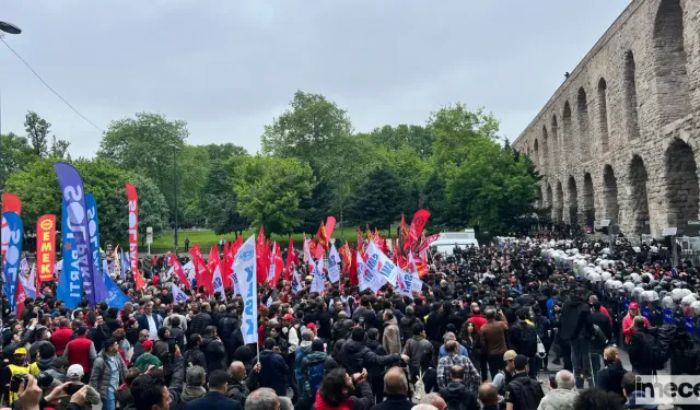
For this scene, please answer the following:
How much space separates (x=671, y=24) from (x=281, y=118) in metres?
43.8

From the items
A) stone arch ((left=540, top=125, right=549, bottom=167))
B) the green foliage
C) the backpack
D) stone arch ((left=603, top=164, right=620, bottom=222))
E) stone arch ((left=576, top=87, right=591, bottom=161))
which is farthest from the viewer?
stone arch ((left=540, top=125, right=549, bottom=167))

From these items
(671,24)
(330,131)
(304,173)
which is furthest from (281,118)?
(671,24)

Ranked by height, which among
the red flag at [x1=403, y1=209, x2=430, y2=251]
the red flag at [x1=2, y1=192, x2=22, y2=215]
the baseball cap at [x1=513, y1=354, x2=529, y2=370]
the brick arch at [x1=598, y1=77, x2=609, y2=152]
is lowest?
the baseball cap at [x1=513, y1=354, x2=529, y2=370]

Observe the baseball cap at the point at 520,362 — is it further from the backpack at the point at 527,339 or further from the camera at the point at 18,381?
the camera at the point at 18,381

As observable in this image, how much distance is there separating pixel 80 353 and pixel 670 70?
22.7 metres

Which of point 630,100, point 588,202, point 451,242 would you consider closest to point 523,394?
point 630,100

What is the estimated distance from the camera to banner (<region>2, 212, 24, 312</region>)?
38.0 ft

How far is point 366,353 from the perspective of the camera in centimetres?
730

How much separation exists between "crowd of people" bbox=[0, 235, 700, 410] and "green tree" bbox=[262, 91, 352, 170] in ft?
152

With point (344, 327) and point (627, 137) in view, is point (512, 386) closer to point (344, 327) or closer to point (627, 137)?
point (344, 327)

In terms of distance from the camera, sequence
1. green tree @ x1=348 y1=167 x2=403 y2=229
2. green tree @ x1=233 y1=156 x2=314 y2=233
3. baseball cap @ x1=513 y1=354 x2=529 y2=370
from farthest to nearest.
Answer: green tree @ x1=233 y1=156 x2=314 y2=233, green tree @ x1=348 y1=167 x2=403 y2=229, baseball cap @ x1=513 y1=354 x2=529 y2=370

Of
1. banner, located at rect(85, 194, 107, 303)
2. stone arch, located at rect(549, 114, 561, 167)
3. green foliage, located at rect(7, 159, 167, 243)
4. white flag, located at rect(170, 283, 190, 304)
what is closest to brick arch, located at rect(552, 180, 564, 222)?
stone arch, located at rect(549, 114, 561, 167)

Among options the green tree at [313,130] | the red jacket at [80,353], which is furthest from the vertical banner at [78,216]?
the green tree at [313,130]

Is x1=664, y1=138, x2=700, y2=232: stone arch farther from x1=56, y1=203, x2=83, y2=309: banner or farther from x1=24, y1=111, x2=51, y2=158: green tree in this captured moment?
x1=24, y1=111, x2=51, y2=158: green tree
